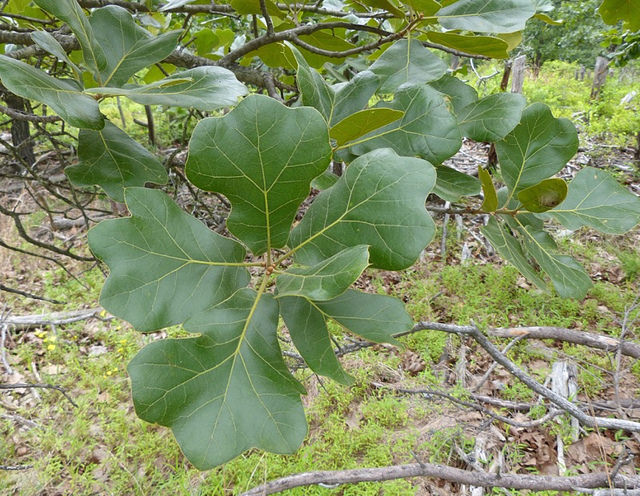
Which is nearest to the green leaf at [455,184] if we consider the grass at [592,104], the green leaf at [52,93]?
the green leaf at [52,93]

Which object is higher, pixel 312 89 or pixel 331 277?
pixel 312 89

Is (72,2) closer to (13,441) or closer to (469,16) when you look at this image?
(469,16)

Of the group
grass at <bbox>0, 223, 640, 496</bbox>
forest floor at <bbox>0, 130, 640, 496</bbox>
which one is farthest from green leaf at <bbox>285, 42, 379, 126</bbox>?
forest floor at <bbox>0, 130, 640, 496</bbox>

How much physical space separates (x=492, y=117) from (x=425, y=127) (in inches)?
5.5

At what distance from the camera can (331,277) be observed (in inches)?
15.8

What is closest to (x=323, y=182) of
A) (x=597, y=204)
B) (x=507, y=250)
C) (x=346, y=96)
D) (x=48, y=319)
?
(x=346, y=96)

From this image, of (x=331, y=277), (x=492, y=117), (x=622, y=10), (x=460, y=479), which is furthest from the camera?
(x=460, y=479)

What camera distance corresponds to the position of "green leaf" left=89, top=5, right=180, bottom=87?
0.69 meters

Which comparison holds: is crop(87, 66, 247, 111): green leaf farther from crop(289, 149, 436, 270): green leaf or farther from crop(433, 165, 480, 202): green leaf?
crop(433, 165, 480, 202): green leaf

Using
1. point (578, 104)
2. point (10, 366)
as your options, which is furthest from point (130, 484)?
point (578, 104)

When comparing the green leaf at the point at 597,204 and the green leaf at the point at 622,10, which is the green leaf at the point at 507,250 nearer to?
the green leaf at the point at 597,204

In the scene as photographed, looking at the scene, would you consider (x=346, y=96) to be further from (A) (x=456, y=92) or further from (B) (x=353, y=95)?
(A) (x=456, y=92)

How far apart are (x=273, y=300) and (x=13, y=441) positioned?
278 centimetres

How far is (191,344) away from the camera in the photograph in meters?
0.49
